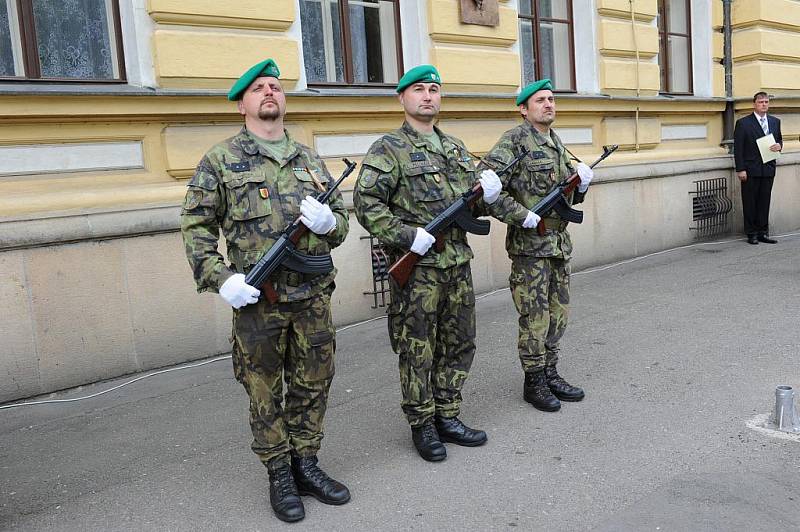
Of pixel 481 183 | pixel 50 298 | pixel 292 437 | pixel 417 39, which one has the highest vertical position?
pixel 417 39

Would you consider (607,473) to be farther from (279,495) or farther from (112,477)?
(112,477)

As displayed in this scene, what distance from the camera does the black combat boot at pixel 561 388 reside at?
14.9ft

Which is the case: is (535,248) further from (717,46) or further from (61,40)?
(717,46)

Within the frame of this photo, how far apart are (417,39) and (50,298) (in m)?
4.12

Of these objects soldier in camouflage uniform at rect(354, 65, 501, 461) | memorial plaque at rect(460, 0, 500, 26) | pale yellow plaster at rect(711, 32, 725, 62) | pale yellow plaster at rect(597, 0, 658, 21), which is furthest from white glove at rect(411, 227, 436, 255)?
pale yellow plaster at rect(711, 32, 725, 62)

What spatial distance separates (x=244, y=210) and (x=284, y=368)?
738 millimetres

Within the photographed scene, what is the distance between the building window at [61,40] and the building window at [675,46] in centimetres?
721

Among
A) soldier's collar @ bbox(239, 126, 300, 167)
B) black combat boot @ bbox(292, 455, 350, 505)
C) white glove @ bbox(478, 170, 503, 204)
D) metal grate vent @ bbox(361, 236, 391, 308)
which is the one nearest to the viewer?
soldier's collar @ bbox(239, 126, 300, 167)

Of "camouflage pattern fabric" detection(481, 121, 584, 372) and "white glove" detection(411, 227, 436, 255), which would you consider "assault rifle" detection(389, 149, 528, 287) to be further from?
"camouflage pattern fabric" detection(481, 121, 584, 372)

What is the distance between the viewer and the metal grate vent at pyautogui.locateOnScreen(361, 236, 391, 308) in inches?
266

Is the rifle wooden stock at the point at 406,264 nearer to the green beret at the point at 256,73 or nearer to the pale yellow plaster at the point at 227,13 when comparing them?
the green beret at the point at 256,73

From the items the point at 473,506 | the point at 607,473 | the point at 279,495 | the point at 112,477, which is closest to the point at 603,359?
the point at 607,473

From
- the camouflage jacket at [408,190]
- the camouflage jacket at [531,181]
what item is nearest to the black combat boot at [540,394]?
the camouflage jacket at [531,181]

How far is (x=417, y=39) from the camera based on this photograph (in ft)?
24.2
